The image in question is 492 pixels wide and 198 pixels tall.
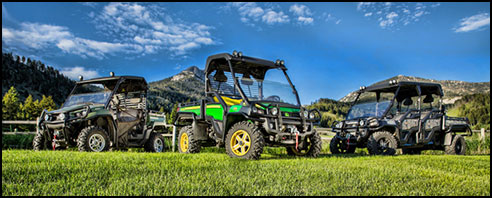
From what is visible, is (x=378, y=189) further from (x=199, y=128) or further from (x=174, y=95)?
(x=174, y=95)

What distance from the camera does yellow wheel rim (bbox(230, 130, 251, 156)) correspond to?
712cm

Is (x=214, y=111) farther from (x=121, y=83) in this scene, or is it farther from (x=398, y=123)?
(x=398, y=123)

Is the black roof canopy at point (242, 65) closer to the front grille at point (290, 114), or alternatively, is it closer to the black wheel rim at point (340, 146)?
the front grille at point (290, 114)

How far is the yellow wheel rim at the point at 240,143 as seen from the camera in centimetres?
712

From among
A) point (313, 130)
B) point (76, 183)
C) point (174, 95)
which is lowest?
point (76, 183)

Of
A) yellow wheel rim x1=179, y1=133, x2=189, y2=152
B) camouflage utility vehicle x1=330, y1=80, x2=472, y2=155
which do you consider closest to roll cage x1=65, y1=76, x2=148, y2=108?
yellow wheel rim x1=179, y1=133, x2=189, y2=152

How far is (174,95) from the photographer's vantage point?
111688 mm

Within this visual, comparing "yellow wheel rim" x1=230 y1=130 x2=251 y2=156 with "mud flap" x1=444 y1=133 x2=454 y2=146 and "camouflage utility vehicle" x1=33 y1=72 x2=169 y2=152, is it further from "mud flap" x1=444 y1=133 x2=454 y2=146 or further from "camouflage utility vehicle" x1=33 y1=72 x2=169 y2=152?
"mud flap" x1=444 y1=133 x2=454 y2=146

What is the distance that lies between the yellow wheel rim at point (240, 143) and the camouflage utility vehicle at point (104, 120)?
4.11 meters

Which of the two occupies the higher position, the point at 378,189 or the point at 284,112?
the point at 284,112

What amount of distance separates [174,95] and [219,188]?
110291 millimetres

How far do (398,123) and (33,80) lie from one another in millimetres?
151796

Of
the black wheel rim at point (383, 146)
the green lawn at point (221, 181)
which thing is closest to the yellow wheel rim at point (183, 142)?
the green lawn at point (221, 181)

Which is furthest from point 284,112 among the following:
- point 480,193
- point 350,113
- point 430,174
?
point 350,113
